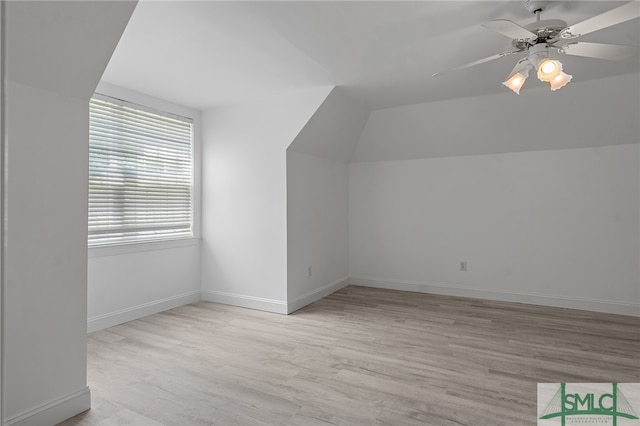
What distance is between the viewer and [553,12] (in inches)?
84.7

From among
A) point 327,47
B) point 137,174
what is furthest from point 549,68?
point 137,174

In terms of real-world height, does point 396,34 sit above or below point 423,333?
above

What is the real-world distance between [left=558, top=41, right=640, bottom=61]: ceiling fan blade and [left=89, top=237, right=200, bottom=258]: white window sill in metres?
3.97

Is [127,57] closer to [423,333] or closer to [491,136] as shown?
[423,333]

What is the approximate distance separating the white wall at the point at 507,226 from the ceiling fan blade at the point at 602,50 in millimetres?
2319

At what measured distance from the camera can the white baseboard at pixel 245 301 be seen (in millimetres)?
3900

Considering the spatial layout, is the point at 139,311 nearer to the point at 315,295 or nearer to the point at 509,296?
the point at 315,295

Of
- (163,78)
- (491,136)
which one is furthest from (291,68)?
(491,136)

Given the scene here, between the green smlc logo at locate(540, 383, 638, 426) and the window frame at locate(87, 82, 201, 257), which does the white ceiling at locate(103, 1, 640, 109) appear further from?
the green smlc logo at locate(540, 383, 638, 426)

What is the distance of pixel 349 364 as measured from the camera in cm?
260

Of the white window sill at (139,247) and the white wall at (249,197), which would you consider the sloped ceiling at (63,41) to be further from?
the white wall at (249,197)

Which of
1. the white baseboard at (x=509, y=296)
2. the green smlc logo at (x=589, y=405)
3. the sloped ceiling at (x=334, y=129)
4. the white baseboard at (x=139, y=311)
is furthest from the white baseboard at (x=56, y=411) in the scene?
the white baseboard at (x=509, y=296)

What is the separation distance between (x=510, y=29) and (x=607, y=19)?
1.42 feet

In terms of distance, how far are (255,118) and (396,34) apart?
2049 millimetres
